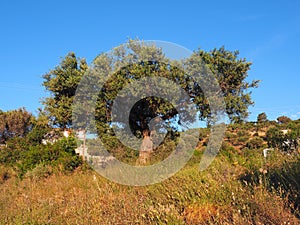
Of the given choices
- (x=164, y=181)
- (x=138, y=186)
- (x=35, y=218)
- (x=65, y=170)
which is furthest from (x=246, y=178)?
(x=65, y=170)

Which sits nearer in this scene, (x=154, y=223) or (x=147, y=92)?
(x=154, y=223)

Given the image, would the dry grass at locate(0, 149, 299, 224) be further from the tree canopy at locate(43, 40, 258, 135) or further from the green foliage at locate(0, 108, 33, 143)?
the green foliage at locate(0, 108, 33, 143)

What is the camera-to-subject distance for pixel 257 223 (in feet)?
10.0

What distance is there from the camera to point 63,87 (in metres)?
16.0

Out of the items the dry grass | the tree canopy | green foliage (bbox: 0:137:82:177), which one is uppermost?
the tree canopy

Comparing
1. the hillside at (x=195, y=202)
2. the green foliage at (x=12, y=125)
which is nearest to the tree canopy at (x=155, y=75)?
the hillside at (x=195, y=202)

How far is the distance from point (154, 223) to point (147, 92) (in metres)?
9.48

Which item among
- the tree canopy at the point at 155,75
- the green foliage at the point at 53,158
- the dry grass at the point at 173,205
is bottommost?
the dry grass at the point at 173,205

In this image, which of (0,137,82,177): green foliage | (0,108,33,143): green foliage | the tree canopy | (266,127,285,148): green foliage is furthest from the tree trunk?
(0,108,33,143): green foliage

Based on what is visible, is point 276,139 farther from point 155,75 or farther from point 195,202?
point 195,202

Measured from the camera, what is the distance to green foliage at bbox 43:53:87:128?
15.4 metres

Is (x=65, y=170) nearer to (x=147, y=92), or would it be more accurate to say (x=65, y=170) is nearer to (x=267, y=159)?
(x=147, y=92)

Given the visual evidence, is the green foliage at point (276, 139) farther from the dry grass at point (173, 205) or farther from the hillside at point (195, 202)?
the dry grass at point (173, 205)

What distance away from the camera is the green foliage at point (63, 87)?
15.4 m
